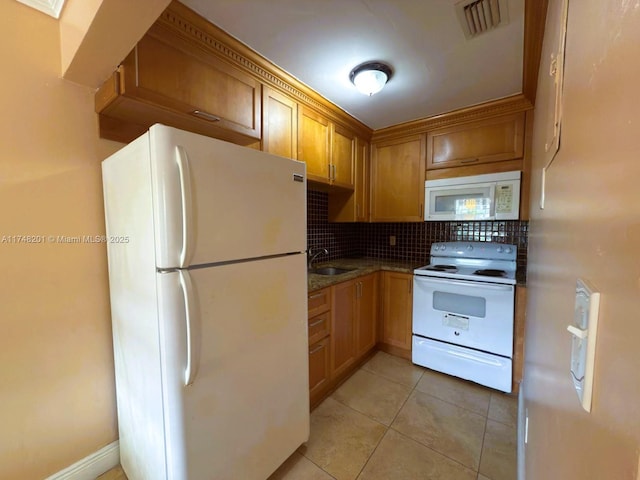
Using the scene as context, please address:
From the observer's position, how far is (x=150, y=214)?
0.95m

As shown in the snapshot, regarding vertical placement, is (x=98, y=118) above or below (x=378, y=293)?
above

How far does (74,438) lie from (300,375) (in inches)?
46.3

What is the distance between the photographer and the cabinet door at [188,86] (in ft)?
4.01

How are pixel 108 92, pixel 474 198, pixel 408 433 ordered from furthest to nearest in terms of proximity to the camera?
pixel 474 198 < pixel 408 433 < pixel 108 92

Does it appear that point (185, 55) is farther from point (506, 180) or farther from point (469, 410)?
point (469, 410)

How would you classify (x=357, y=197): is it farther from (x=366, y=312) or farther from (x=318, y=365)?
Result: (x=318, y=365)

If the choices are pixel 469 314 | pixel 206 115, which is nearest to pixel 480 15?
pixel 206 115

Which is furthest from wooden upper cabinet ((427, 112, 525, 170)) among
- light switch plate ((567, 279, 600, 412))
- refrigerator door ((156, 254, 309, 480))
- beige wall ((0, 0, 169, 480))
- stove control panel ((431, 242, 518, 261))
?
beige wall ((0, 0, 169, 480))

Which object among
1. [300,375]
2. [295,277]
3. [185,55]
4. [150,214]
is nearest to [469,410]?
[300,375]

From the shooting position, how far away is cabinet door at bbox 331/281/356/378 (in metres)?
2.08

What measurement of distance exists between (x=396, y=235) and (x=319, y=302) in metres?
1.68

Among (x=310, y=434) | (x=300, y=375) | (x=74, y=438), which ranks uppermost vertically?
(x=300, y=375)

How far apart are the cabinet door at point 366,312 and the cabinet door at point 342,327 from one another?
84 mm

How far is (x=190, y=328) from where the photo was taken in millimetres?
962
